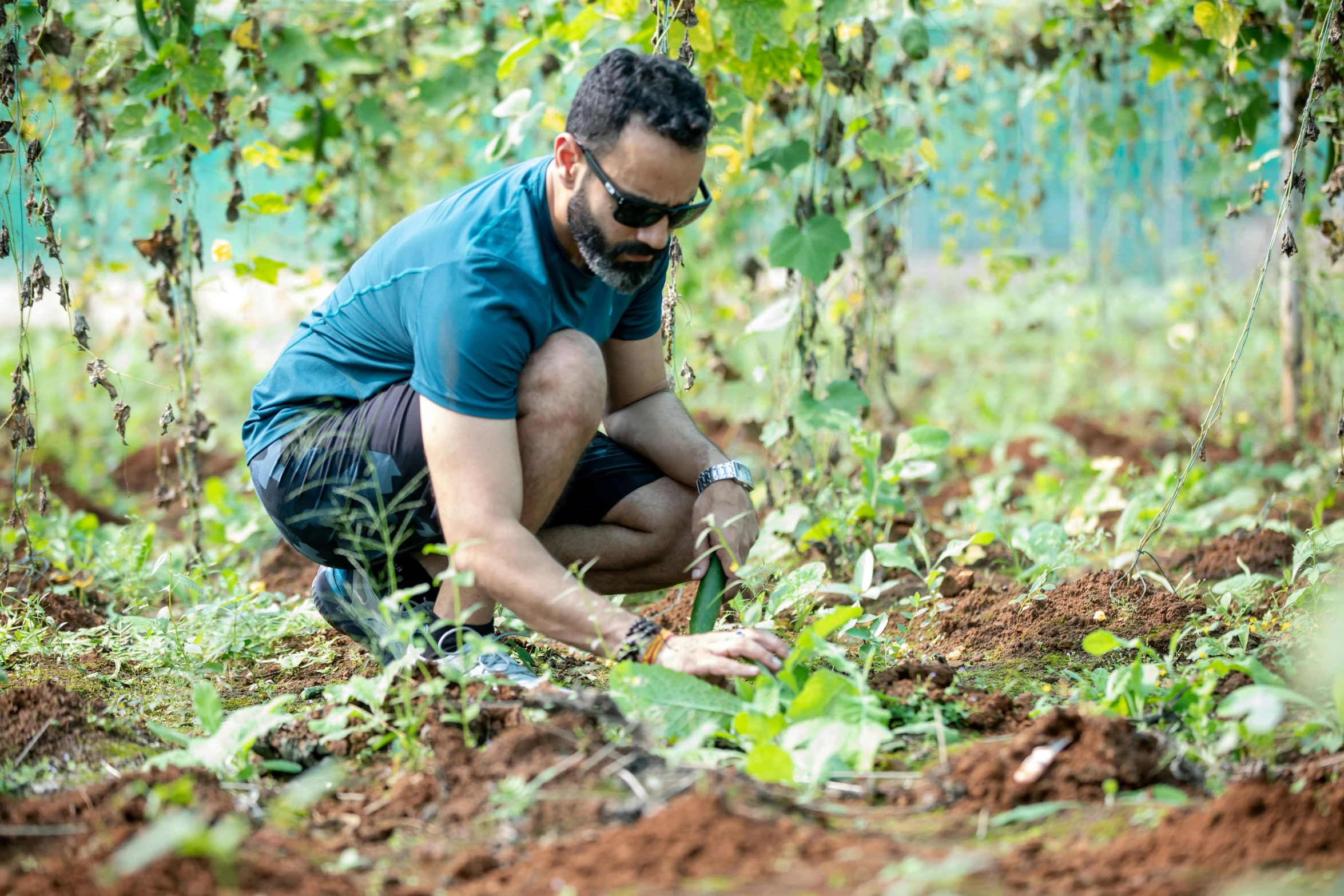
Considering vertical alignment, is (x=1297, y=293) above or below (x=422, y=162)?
below

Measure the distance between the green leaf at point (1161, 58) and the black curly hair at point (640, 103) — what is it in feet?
6.25

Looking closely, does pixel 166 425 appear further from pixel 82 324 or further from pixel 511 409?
pixel 511 409

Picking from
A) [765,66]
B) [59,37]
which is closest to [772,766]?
[765,66]

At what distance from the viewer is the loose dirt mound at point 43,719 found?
189 centimetres

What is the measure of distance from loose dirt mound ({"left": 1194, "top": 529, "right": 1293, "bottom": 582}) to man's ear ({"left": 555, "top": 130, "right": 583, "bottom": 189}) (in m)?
2.01

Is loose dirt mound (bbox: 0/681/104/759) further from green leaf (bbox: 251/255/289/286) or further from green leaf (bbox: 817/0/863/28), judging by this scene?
green leaf (bbox: 817/0/863/28)

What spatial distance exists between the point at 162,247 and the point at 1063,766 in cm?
275

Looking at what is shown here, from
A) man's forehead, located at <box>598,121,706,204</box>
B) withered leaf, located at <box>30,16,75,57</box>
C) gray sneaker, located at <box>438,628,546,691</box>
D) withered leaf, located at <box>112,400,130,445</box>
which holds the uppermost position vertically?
withered leaf, located at <box>30,16,75,57</box>

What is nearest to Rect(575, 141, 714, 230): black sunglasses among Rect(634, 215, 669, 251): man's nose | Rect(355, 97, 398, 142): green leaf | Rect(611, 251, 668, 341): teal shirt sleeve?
Rect(634, 215, 669, 251): man's nose

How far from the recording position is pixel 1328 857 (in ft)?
4.49

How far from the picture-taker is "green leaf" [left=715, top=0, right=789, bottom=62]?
2719 mm

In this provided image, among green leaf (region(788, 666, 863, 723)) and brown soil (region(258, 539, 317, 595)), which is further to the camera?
brown soil (region(258, 539, 317, 595))

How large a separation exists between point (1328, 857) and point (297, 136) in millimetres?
3898

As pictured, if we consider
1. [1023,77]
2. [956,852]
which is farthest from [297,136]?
[956,852]
